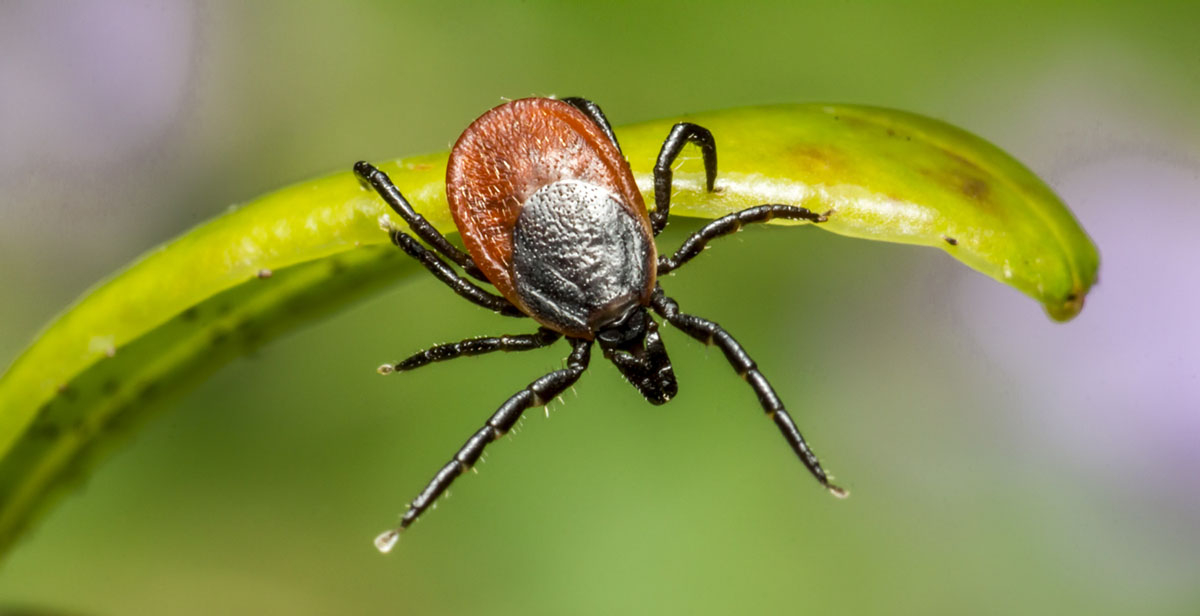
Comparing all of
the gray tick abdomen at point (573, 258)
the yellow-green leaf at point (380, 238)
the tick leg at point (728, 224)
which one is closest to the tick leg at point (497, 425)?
the gray tick abdomen at point (573, 258)

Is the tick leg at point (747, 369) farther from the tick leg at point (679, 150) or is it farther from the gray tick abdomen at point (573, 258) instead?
the tick leg at point (679, 150)

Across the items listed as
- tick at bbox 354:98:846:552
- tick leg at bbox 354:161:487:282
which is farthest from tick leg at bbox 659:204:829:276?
tick leg at bbox 354:161:487:282

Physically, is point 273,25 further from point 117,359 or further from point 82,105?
point 117,359

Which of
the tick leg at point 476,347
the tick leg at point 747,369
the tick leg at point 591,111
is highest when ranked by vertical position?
the tick leg at point 591,111

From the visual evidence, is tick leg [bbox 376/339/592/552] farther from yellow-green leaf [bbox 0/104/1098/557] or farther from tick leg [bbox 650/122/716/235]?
tick leg [bbox 650/122/716/235]

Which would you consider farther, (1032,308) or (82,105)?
(82,105)

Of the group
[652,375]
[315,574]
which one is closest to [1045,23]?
[652,375]

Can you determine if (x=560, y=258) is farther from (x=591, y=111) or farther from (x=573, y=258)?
(x=591, y=111)
